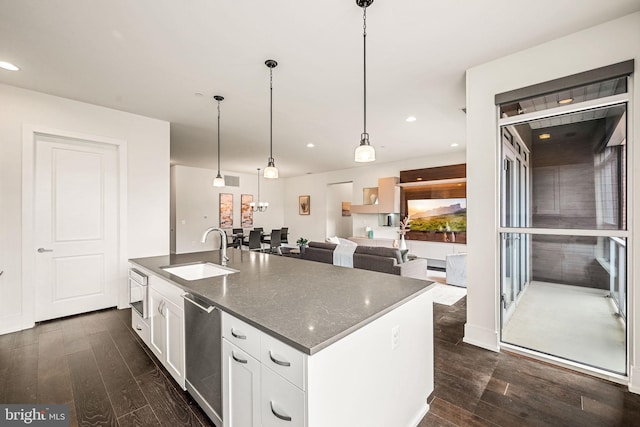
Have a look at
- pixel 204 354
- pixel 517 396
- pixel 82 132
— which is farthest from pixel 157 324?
pixel 82 132

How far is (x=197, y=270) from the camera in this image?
2.60 m

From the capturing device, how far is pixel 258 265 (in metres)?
2.50

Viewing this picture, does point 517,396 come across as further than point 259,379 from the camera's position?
Yes

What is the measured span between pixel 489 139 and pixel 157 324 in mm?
3454

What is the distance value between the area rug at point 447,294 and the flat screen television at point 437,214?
2090 mm

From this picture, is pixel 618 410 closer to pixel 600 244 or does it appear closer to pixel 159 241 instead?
pixel 600 244

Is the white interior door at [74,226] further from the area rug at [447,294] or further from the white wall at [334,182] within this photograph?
the white wall at [334,182]

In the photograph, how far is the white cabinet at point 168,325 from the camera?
6.13 feet

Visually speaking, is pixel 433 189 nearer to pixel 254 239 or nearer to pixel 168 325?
pixel 254 239

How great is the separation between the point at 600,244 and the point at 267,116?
4078mm

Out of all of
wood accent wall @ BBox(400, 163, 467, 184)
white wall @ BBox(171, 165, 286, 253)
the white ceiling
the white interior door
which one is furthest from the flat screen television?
the white interior door

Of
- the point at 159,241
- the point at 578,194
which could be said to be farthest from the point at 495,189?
the point at 159,241

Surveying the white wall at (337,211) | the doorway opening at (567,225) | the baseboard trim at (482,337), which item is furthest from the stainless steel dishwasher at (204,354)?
the white wall at (337,211)

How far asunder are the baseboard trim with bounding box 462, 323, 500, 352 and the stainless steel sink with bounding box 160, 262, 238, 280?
8.03ft
